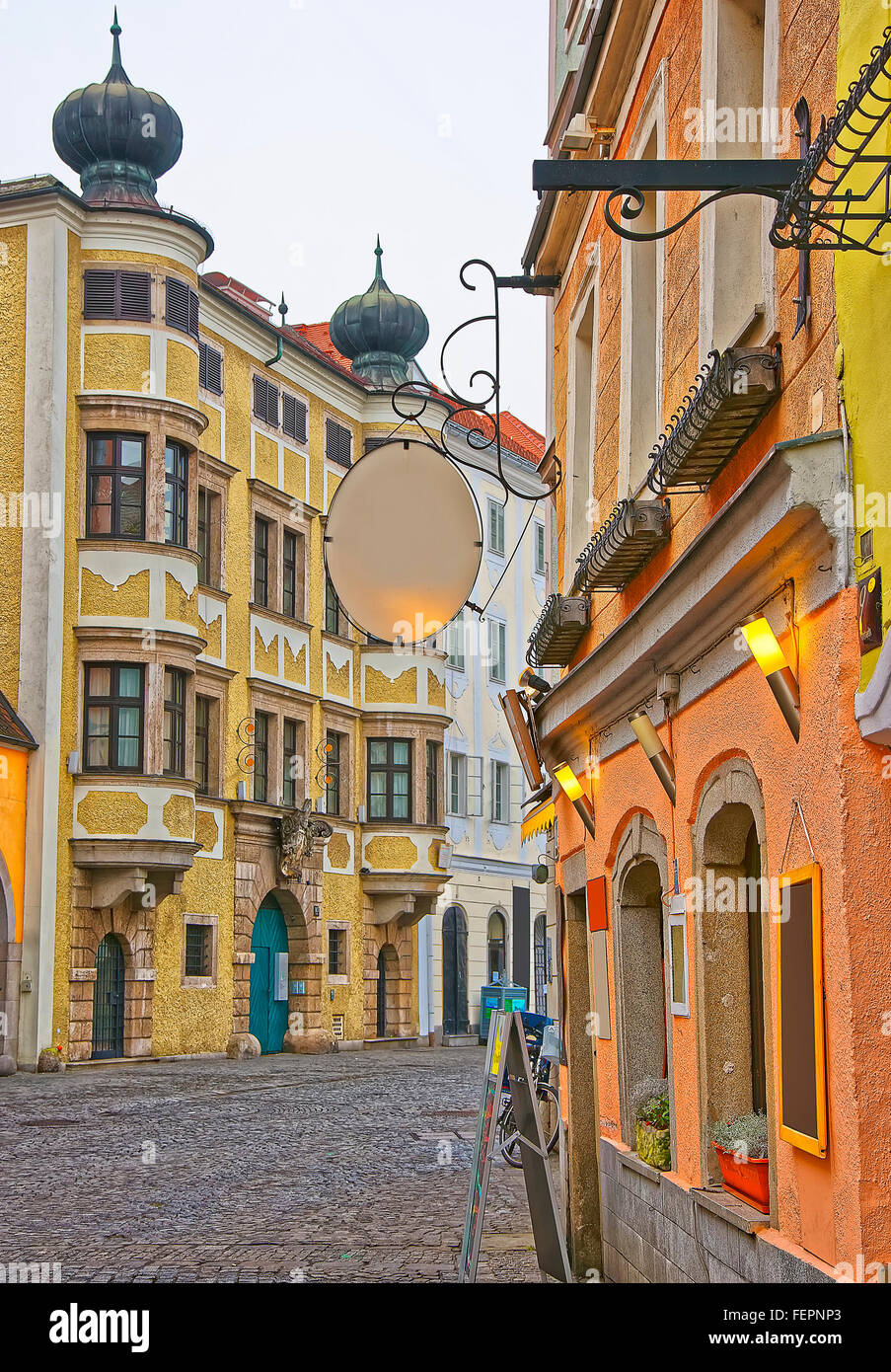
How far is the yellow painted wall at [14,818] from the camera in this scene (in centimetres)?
2695

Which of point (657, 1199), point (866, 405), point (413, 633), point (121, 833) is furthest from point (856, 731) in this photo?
point (121, 833)

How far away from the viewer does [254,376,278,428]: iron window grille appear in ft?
113

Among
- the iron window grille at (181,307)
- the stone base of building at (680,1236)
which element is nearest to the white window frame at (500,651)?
the iron window grille at (181,307)

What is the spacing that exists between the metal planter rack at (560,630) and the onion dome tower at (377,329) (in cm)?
2905

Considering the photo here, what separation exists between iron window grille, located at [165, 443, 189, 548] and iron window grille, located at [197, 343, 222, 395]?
2500 mm

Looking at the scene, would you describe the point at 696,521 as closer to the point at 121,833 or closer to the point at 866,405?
the point at 866,405

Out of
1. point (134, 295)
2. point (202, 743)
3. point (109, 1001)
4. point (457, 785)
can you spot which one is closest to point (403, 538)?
point (109, 1001)

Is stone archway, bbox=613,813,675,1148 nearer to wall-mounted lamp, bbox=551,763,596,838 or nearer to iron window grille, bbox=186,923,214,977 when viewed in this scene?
wall-mounted lamp, bbox=551,763,596,838

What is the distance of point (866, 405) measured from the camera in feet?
17.1

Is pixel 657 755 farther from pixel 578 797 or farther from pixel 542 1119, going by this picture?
pixel 542 1119

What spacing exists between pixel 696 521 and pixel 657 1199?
3.40 meters

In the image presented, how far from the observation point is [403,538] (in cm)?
735

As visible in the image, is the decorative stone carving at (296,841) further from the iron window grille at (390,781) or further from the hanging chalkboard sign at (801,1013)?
the hanging chalkboard sign at (801,1013)

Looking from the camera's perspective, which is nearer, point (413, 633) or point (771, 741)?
point (771, 741)
